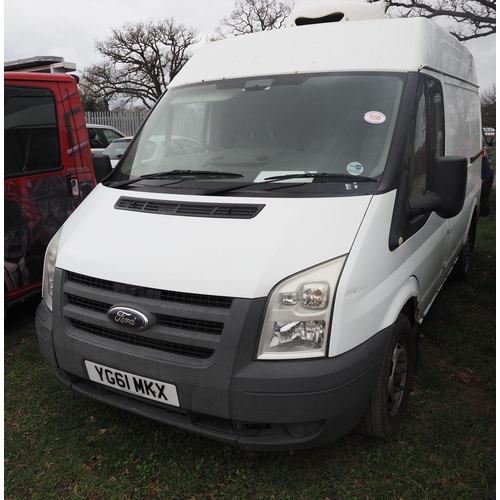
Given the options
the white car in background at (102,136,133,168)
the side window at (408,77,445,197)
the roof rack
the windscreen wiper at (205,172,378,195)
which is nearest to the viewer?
the windscreen wiper at (205,172,378,195)

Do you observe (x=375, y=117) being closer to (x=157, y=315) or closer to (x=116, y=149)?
(x=157, y=315)

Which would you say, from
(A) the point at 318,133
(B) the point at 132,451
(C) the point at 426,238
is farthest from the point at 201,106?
(B) the point at 132,451

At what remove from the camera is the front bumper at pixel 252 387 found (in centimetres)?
238

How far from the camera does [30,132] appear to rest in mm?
4676

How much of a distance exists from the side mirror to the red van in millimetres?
3346

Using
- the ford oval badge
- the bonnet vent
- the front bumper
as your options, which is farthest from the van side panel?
the ford oval badge

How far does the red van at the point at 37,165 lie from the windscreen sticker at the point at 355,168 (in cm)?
303

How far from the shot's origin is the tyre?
9.27 feet

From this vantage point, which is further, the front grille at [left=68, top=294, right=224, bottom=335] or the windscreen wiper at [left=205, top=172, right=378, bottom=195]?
the windscreen wiper at [left=205, top=172, right=378, bottom=195]

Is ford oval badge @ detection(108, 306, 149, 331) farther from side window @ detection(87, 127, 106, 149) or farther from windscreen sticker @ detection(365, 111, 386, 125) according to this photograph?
side window @ detection(87, 127, 106, 149)

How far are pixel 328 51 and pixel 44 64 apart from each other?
3318mm

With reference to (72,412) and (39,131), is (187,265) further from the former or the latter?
(39,131)

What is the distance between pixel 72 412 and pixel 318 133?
8.08 ft

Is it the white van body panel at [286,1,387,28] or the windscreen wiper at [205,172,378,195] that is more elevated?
the white van body panel at [286,1,387,28]
